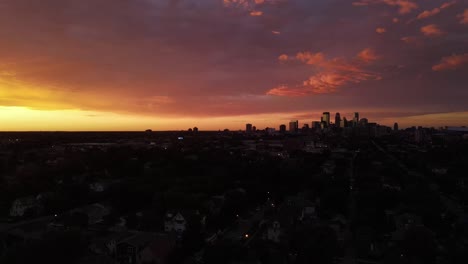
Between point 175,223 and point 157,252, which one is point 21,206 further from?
point 157,252

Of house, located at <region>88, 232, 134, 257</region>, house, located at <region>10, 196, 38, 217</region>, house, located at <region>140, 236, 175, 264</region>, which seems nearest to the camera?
house, located at <region>140, 236, 175, 264</region>

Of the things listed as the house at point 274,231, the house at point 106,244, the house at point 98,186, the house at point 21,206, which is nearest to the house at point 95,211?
the house at point 21,206

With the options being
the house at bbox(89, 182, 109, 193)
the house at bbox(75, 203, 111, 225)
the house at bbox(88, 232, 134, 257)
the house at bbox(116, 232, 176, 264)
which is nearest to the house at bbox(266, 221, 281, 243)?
the house at bbox(116, 232, 176, 264)

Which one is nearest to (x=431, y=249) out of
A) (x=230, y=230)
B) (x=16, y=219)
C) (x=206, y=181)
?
(x=230, y=230)

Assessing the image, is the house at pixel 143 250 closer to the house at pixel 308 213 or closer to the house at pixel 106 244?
the house at pixel 106 244

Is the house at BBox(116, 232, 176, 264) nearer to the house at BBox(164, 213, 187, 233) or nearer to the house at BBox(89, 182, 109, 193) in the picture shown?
the house at BBox(164, 213, 187, 233)

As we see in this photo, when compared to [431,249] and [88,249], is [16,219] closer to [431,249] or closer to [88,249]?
[88,249]
